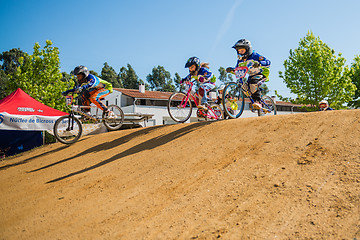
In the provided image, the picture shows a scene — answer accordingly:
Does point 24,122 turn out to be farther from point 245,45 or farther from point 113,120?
point 245,45

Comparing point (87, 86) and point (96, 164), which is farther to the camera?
point (87, 86)

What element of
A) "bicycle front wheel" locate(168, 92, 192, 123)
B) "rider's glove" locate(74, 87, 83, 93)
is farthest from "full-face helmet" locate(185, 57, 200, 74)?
"rider's glove" locate(74, 87, 83, 93)

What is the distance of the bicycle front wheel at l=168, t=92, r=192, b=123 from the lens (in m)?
8.80

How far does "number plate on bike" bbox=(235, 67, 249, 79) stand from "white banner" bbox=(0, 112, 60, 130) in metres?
10.2

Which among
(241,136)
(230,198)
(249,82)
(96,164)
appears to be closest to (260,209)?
(230,198)

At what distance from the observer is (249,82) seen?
7.86m

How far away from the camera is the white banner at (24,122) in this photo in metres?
11.9

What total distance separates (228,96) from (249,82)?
0.81 meters

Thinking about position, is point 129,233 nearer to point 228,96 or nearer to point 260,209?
point 260,209

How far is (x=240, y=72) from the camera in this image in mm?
7832

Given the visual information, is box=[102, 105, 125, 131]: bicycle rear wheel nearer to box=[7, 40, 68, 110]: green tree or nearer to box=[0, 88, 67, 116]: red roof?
box=[0, 88, 67, 116]: red roof

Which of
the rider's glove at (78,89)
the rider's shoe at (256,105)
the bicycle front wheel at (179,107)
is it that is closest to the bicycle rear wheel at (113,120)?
the rider's glove at (78,89)

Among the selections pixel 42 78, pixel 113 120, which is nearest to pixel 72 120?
pixel 113 120

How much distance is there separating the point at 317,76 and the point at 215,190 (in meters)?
Answer: 24.9
